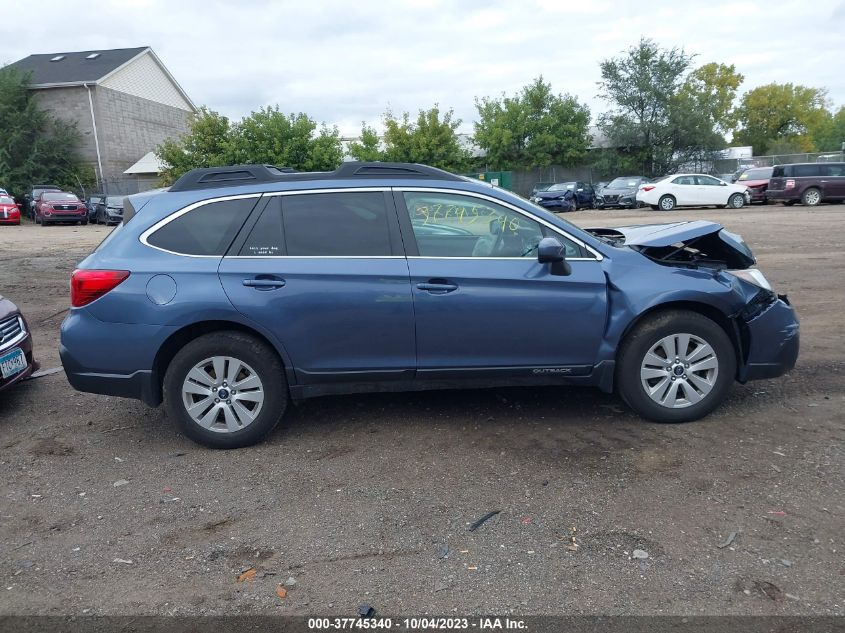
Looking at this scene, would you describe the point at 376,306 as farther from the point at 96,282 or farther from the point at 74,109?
the point at 74,109

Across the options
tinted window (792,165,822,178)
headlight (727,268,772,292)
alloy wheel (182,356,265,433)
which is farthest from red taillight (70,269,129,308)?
tinted window (792,165,822,178)

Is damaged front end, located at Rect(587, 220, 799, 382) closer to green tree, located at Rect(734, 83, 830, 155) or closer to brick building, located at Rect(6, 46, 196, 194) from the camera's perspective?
brick building, located at Rect(6, 46, 196, 194)

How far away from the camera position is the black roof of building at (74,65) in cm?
4094

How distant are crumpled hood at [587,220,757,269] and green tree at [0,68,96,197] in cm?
4099

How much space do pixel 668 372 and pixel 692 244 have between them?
43.9 inches

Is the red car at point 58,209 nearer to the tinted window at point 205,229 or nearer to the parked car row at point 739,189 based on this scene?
the parked car row at point 739,189

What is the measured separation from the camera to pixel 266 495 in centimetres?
393

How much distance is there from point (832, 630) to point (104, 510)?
350cm

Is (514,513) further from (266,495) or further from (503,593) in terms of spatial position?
(266,495)

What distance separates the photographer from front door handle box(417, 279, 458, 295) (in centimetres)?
443

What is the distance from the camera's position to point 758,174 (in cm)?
2875

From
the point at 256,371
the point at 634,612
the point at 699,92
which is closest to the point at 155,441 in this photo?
the point at 256,371

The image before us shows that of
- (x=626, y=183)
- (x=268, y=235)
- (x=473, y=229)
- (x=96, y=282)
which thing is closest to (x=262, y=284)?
(x=268, y=235)

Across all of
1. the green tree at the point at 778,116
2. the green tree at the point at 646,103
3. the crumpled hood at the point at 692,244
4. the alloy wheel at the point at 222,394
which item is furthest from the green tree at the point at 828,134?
the alloy wheel at the point at 222,394
